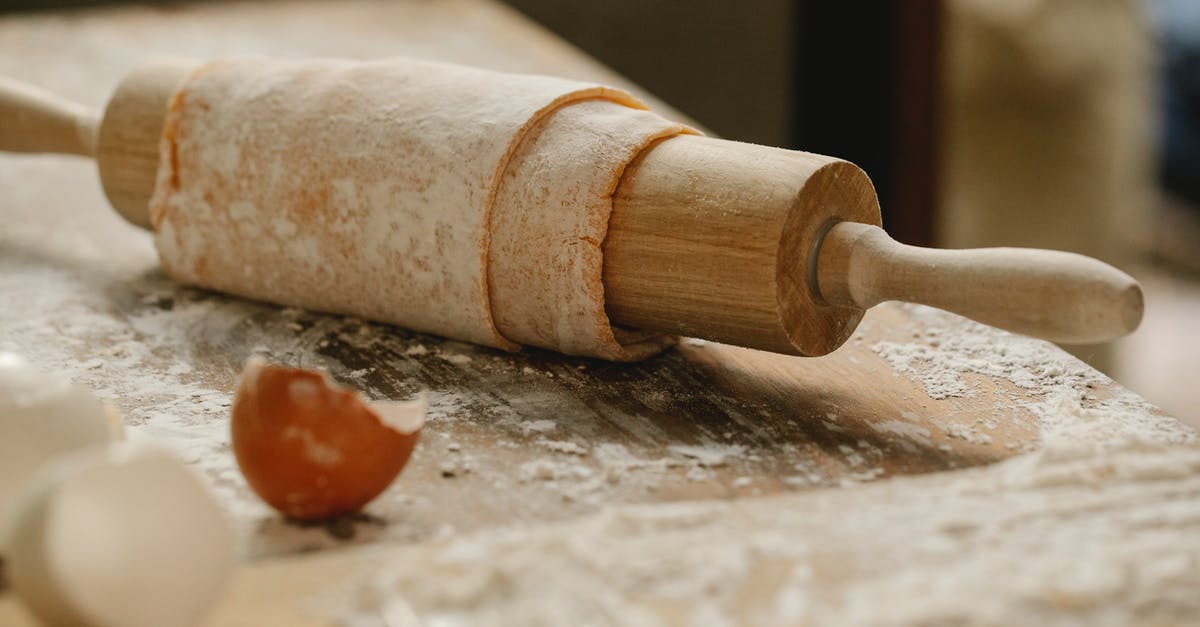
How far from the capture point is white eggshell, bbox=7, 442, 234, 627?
31.0 inches

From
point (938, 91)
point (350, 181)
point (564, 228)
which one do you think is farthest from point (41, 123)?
point (938, 91)

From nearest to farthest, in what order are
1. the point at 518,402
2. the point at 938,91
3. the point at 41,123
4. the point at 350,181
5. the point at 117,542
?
the point at 117,542 → the point at 518,402 → the point at 350,181 → the point at 41,123 → the point at 938,91

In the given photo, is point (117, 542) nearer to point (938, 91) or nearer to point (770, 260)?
point (770, 260)

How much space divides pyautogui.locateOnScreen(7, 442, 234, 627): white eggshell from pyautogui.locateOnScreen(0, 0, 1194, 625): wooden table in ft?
0.18

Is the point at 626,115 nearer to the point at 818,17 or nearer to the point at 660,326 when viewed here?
the point at 660,326

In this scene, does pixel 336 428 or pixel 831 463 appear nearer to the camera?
pixel 336 428

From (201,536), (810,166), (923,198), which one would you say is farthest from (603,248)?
(923,198)

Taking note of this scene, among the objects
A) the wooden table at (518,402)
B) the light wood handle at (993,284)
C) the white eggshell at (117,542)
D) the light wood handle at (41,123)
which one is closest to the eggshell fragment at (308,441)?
the wooden table at (518,402)

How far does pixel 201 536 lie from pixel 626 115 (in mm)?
694

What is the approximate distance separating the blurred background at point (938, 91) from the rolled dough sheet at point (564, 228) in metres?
2.18

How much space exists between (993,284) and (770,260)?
0.20 meters

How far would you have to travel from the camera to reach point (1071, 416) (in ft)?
3.93

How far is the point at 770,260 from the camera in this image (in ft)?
3.97

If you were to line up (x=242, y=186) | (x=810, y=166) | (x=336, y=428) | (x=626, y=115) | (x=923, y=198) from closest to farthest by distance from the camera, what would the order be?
(x=336, y=428)
(x=810, y=166)
(x=626, y=115)
(x=242, y=186)
(x=923, y=198)
